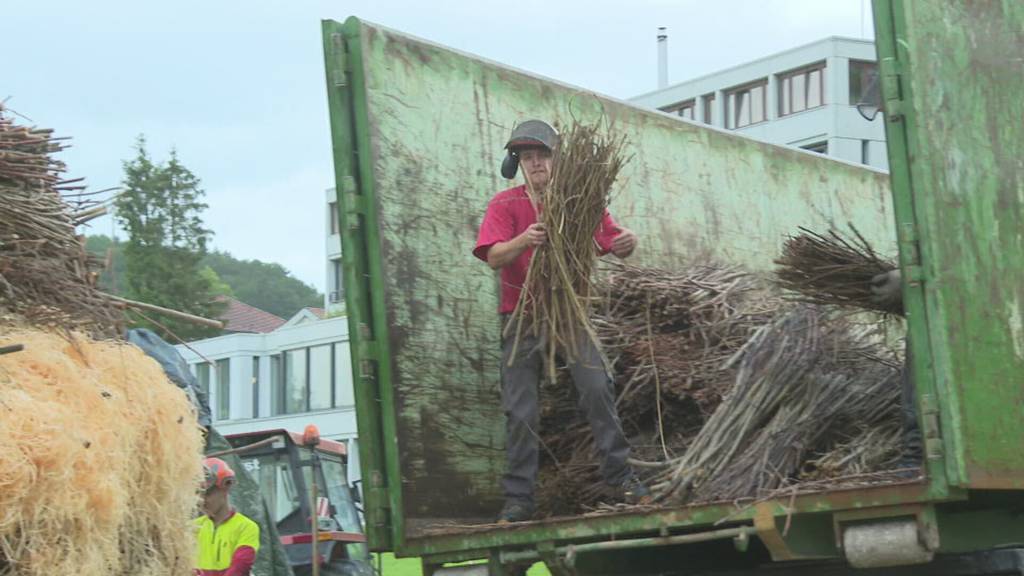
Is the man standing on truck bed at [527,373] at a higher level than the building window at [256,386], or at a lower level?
lower

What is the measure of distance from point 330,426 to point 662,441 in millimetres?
38432

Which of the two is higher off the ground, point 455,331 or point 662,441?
point 455,331

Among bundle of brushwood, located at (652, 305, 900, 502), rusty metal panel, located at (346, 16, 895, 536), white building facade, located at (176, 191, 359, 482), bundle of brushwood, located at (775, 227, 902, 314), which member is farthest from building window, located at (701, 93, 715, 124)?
bundle of brushwood, located at (652, 305, 900, 502)

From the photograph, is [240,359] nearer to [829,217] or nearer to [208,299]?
[208,299]

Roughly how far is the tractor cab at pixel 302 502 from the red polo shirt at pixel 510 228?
25.8ft

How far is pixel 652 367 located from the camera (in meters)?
5.78

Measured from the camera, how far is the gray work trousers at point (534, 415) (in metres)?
5.40

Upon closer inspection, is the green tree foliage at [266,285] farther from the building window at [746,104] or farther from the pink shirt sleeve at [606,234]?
the pink shirt sleeve at [606,234]

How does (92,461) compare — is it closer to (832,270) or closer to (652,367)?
(652,367)

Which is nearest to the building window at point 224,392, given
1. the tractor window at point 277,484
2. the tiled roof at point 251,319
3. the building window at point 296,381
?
the building window at point 296,381

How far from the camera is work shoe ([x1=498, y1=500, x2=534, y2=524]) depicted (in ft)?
17.5

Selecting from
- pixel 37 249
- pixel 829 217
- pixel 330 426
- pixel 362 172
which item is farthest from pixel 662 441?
pixel 330 426

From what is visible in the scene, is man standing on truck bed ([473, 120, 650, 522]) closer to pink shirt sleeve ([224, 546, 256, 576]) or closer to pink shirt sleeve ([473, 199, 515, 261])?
pink shirt sleeve ([473, 199, 515, 261])

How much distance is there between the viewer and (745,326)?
5.98 m
